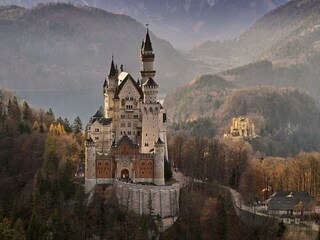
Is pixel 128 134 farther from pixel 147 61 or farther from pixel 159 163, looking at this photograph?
pixel 147 61

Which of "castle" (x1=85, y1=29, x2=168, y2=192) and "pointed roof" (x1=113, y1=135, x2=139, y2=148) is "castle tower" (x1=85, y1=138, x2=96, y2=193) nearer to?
"castle" (x1=85, y1=29, x2=168, y2=192)

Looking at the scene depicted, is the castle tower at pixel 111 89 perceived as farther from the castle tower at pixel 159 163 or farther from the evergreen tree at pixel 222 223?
the evergreen tree at pixel 222 223

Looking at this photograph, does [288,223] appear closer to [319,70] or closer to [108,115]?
[108,115]

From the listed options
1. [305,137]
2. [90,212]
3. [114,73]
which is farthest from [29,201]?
[305,137]

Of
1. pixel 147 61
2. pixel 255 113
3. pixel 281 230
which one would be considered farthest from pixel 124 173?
pixel 255 113

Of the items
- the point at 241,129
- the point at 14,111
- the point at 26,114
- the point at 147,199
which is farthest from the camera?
the point at 241,129

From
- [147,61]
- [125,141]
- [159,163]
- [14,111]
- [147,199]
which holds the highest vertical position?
[147,61]

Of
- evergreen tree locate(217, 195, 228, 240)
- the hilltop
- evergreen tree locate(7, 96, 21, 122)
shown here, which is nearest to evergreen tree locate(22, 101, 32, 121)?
evergreen tree locate(7, 96, 21, 122)
